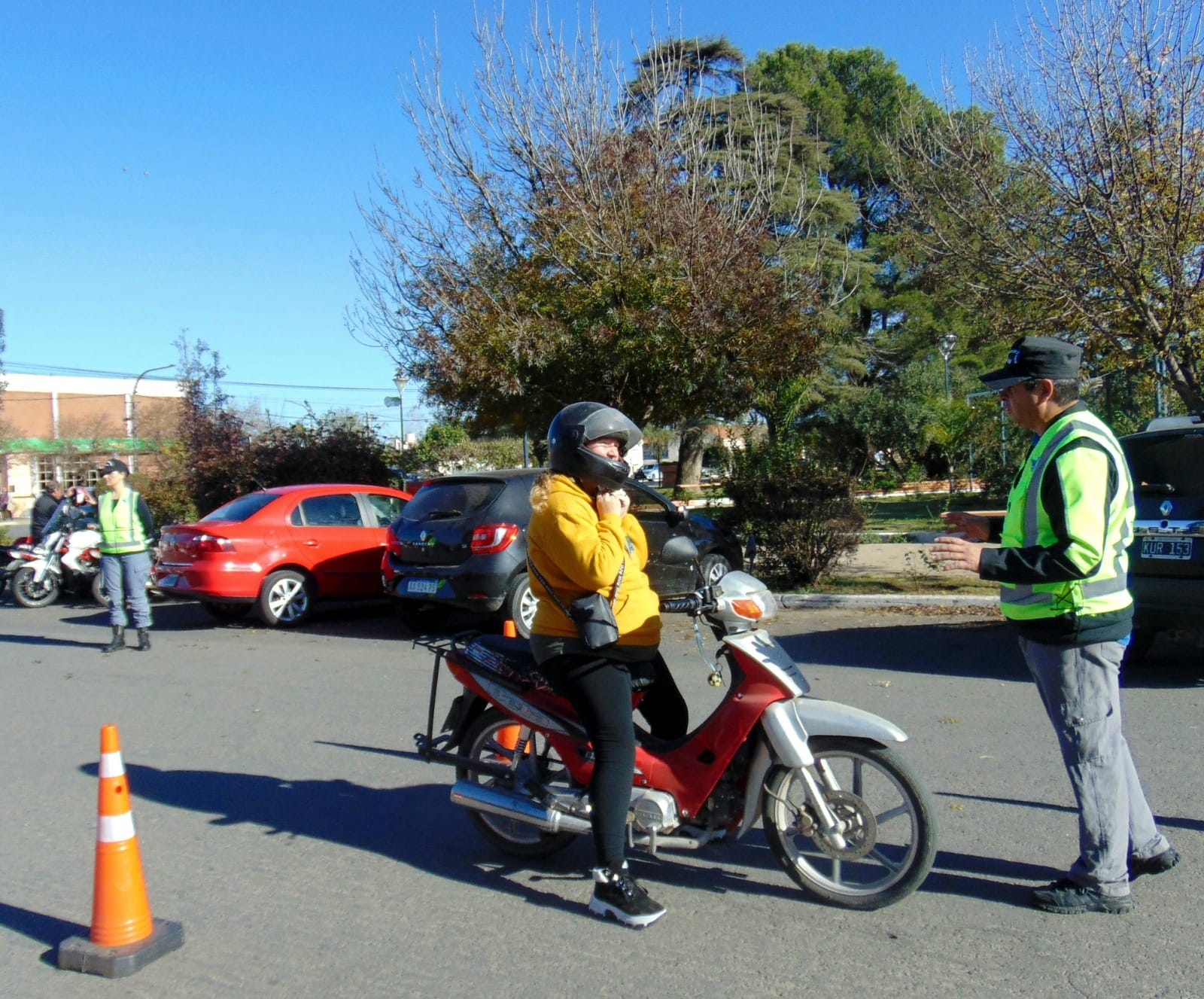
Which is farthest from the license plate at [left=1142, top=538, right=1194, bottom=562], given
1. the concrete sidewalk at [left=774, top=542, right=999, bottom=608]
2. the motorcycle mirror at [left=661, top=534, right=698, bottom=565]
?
the motorcycle mirror at [left=661, top=534, right=698, bottom=565]

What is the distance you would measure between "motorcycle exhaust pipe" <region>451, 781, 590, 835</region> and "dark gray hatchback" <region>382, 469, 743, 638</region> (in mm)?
5218

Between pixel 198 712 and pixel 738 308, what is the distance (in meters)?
8.58

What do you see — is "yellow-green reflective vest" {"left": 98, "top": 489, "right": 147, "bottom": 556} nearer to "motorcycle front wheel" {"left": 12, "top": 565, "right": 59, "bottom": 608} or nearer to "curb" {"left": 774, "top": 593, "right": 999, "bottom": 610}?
"motorcycle front wheel" {"left": 12, "top": 565, "right": 59, "bottom": 608}

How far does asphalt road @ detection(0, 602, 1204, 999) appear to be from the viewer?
11.9 feet

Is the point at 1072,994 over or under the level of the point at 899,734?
under

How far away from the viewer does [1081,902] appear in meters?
3.90

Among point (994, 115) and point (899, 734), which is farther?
point (994, 115)

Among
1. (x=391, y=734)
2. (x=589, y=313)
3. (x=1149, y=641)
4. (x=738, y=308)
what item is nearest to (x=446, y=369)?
(x=589, y=313)

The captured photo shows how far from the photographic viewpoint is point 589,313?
13758mm

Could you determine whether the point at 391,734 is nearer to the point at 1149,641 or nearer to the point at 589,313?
the point at 1149,641

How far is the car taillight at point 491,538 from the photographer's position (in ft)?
33.4

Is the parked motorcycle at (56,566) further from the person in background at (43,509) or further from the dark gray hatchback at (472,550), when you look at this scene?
the dark gray hatchback at (472,550)

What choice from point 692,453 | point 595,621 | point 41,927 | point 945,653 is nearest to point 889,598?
point 945,653

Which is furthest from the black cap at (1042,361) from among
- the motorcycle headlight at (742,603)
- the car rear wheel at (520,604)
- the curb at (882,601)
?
the curb at (882,601)
